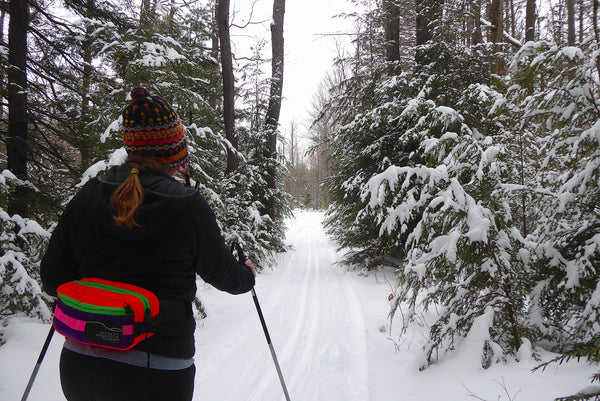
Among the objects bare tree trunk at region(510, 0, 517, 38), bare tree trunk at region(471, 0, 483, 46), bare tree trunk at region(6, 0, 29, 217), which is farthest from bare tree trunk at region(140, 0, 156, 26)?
bare tree trunk at region(510, 0, 517, 38)

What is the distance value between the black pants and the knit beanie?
0.88m

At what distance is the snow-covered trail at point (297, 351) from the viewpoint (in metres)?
3.33

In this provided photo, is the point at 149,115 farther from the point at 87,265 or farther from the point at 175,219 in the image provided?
the point at 87,265

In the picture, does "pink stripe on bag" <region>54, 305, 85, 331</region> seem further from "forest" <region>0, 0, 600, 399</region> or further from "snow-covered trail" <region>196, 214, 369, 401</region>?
"snow-covered trail" <region>196, 214, 369, 401</region>

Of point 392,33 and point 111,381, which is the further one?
point 392,33

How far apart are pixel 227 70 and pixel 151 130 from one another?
8018 mm

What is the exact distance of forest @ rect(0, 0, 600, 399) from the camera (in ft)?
9.18

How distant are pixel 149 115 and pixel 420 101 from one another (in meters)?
3.66

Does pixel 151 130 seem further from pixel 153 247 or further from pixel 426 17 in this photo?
pixel 426 17

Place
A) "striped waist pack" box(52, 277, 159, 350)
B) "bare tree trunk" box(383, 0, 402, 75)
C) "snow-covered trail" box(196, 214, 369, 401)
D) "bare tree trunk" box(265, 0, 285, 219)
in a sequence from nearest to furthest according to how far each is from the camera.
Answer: "striped waist pack" box(52, 277, 159, 350)
"snow-covered trail" box(196, 214, 369, 401)
"bare tree trunk" box(383, 0, 402, 75)
"bare tree trunk" box(265, 0, 285, 219)

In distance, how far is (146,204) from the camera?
4.08 ft

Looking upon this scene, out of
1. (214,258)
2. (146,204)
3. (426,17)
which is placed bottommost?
(214,258)

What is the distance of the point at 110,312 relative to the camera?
3.79ft

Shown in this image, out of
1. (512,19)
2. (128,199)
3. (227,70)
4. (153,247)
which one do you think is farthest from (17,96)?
(512,19)
